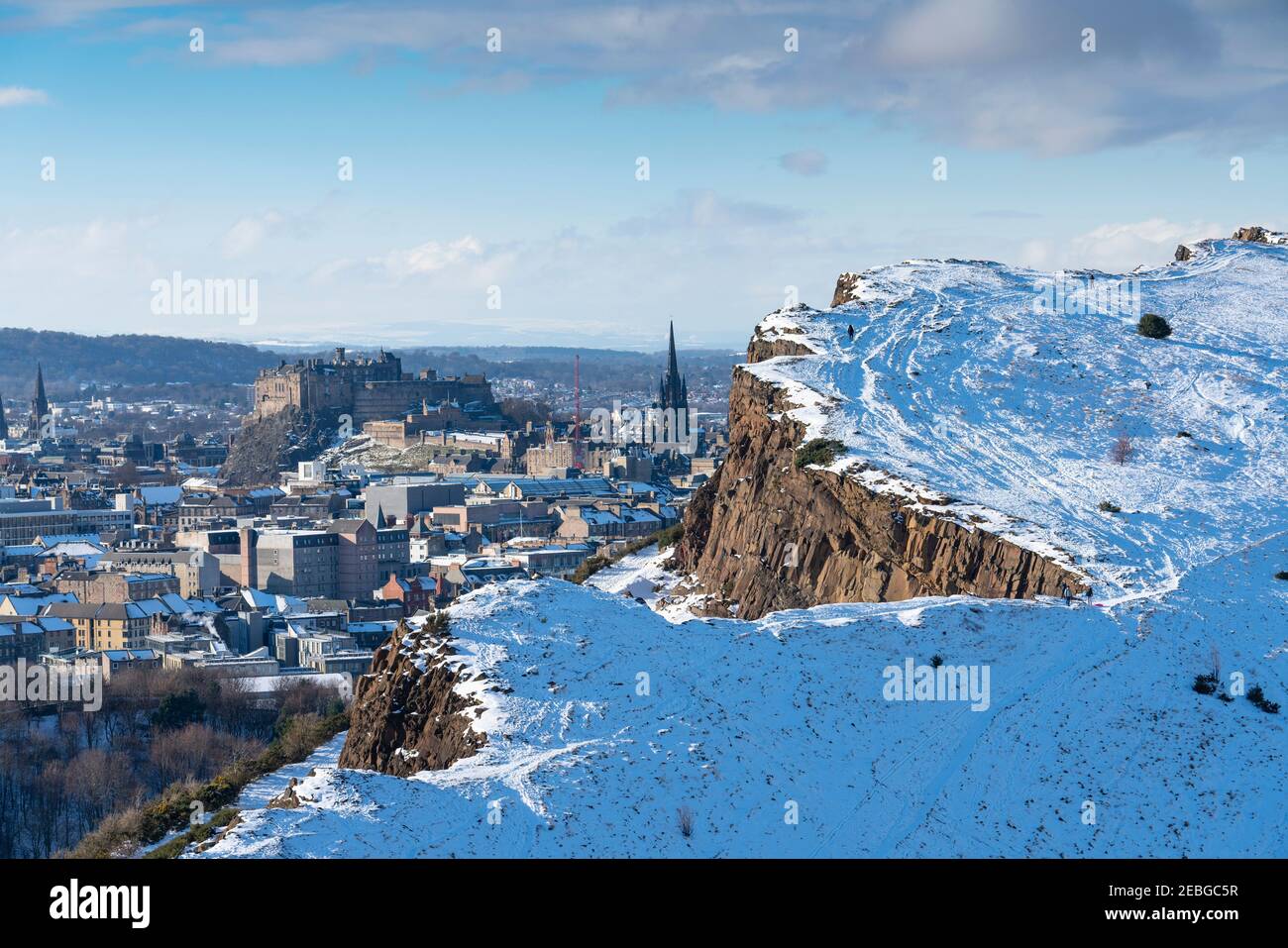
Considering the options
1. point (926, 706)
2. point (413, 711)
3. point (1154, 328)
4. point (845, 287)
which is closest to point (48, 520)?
point (845, 287)

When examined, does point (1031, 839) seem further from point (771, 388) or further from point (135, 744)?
point (135, 744)

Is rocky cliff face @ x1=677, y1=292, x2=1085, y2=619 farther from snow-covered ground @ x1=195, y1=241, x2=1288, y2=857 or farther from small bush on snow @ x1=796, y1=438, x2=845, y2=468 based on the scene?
snow-covered ground @ x1=195, y1=241, x2=1288, y2=857

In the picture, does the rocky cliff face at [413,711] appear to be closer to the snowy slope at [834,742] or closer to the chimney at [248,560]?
the snowy slope at [834,742]

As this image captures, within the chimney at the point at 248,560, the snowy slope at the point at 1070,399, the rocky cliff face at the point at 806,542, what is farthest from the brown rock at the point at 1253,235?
the chimney at the point at 248,560

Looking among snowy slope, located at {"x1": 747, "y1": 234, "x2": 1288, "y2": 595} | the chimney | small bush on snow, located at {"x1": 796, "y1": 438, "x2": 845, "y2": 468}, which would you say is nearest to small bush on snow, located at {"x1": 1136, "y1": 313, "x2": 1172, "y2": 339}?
snowy slope, located at {"x1": 747, "y1": 234, "x2": 1288, "y2": 595}

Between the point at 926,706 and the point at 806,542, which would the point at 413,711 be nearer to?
the point at 926,706

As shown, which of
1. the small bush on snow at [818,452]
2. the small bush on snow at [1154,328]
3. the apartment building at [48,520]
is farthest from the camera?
the apartment building at [48,520]

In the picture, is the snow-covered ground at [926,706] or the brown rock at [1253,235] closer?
the snow-covered ground at [926,706]
